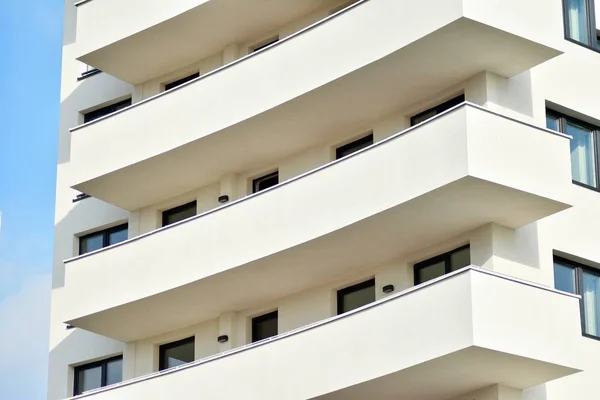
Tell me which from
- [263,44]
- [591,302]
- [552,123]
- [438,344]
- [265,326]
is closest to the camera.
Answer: [438,344]

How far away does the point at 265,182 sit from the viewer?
4166 centimetres

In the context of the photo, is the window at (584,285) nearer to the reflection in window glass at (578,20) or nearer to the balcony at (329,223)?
the balcony at (329,223)

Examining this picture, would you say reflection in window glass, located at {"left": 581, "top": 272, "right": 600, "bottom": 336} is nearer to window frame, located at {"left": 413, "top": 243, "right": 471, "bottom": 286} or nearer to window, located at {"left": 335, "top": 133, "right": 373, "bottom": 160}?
window frame, located at {"left": 413, "top": 243, "right": 471, "bottom": 286}

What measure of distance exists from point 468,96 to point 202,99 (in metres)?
7.17

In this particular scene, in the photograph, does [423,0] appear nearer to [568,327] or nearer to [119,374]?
[568,327]

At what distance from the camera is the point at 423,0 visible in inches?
1425

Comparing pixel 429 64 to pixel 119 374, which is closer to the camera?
pixel 429 64

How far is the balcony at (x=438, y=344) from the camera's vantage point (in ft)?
109

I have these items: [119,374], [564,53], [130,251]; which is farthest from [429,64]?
[119,374]

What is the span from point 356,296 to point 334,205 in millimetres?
2590

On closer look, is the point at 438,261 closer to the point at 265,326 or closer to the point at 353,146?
the point at 353,146

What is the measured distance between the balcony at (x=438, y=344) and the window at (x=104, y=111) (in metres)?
11.7

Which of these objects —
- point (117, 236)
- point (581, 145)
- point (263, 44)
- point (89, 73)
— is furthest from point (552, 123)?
point (89, 73)

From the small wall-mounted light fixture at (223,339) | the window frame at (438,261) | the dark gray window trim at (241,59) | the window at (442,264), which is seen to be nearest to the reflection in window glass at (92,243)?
the dark gray window trim at (241,59)
